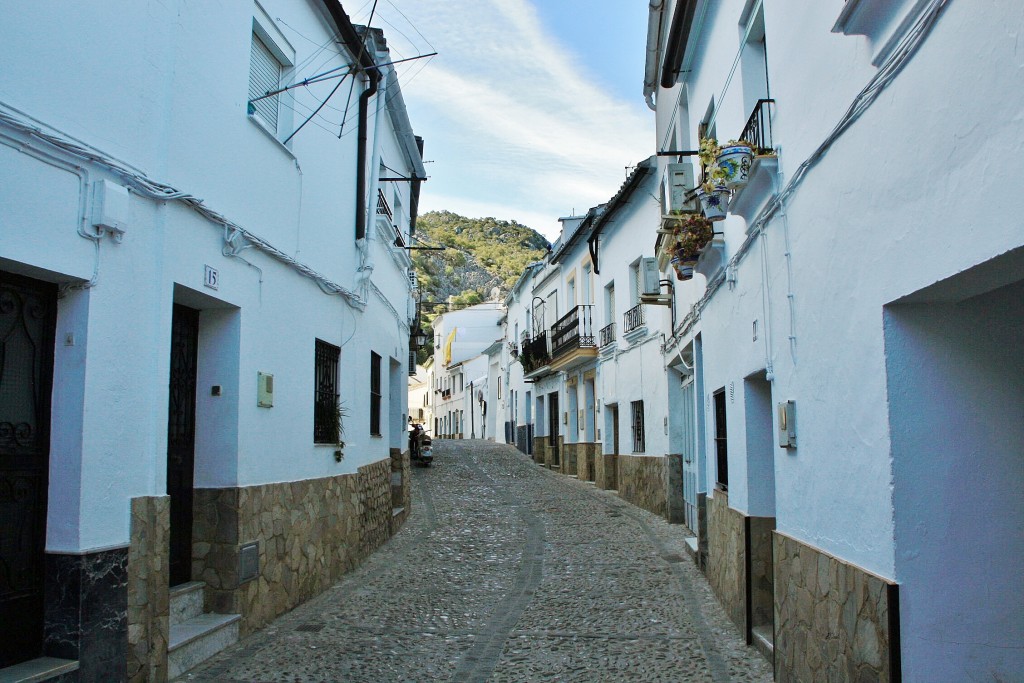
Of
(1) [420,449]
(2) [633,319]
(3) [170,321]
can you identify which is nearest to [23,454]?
(3) [170,321]

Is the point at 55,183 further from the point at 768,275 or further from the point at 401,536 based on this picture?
the point at 401,536

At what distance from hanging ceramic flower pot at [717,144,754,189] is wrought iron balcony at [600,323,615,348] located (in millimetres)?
12099

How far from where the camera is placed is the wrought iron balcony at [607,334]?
17.9 m

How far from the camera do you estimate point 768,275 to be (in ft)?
18.3

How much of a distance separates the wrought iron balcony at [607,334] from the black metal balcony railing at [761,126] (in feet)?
39.5

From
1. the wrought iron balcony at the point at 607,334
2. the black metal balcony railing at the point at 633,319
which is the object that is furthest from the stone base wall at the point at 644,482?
the wrought iron balcony at the point at 607,334

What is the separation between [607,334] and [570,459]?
15.3 feet

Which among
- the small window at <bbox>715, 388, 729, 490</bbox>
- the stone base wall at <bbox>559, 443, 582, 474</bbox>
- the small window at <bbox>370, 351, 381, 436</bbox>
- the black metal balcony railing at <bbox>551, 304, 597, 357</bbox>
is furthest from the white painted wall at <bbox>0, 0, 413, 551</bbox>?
the stone base wall at <bbox>559, 443, 582, 474</bbox>

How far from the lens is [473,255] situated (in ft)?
274

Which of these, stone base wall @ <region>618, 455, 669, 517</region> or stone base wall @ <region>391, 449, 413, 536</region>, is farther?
stone base wall @ <region>618, 455, 669, 517</region>

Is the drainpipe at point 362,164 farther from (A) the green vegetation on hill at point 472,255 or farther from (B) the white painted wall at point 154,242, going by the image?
(A) the green vegetation on hill at point 472,255

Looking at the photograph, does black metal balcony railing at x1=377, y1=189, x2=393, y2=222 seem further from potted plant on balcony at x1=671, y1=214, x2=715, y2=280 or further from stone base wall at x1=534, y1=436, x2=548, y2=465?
stone base wall at x1=534, y1=436, x2=548, y2=465

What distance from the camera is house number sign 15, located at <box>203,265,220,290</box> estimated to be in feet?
19.2

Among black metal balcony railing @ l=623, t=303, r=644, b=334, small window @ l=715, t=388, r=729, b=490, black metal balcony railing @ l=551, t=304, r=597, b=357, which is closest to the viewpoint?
small window @ l=715, t=388, r=729, b=490
